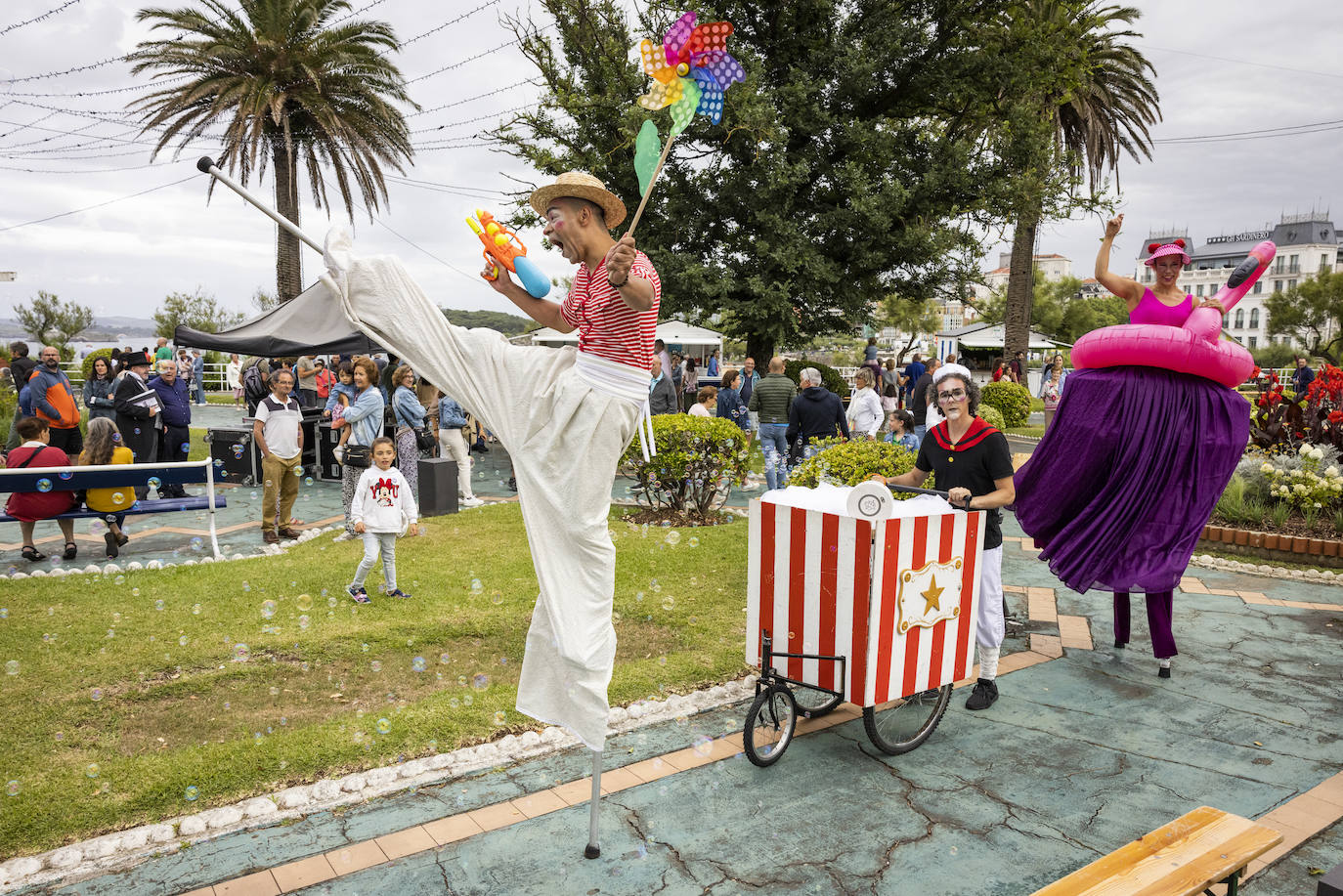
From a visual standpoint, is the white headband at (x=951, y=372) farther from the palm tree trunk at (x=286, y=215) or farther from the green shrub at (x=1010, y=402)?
the palm tree trunk at (x=286, y=215)

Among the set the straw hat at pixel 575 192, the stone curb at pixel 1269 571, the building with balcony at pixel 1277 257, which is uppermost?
the building with balcony at pixel 1277 257

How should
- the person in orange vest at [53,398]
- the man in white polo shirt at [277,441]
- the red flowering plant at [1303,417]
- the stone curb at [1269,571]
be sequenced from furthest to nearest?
the person in orange vest at [53,398] → the red flowering plant at [1303,417] → the man in white polo shirt at [277,441] → the stone curb at [1269,571]

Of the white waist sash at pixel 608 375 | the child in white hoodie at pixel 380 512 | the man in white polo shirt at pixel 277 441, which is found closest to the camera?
the white waist sash at pixel 608 375

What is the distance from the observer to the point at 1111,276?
5164 millimetres

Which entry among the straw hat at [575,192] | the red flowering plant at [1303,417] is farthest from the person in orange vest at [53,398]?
the red flowering plant at [1303,417]

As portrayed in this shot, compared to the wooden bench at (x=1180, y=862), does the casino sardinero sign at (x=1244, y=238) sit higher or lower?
higher

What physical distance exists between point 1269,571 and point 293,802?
801 centimetres

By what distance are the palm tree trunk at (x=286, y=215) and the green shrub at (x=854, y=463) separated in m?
14.3

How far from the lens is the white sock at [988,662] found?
455cm

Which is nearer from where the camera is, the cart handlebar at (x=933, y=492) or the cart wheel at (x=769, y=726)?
the cart wheel at (x=769, y=726)

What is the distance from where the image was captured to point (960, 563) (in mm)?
4027

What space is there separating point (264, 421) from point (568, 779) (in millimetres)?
6184

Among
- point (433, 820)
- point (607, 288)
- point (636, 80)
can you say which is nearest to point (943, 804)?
point (433, 820)

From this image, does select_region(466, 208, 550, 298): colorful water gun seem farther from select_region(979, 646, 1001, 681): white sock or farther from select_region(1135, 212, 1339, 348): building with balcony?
select_region(1135, 212, 1339, 348): building with balcony
